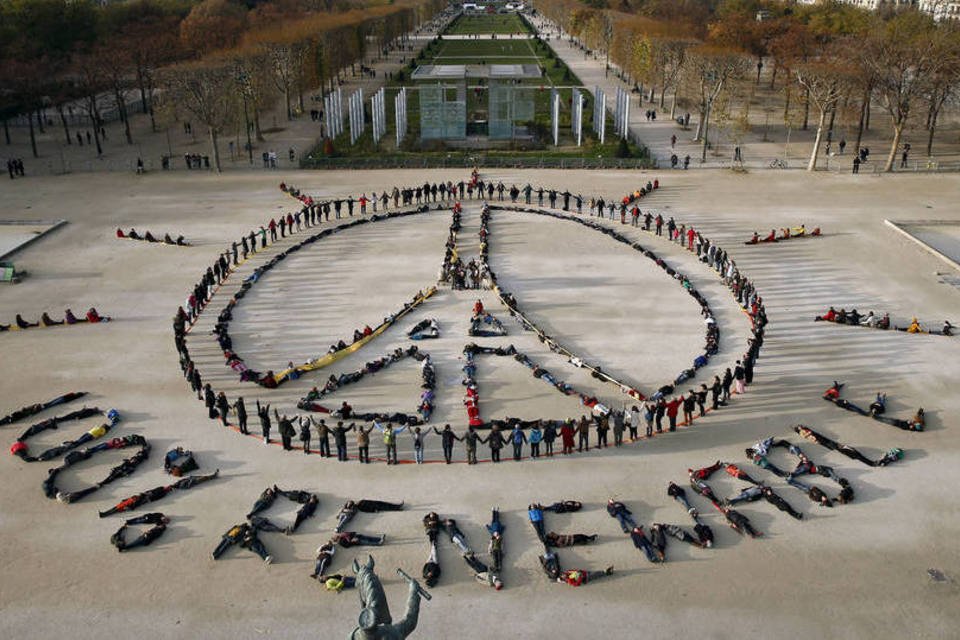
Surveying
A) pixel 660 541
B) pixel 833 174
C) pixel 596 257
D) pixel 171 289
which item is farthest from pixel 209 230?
pixel 833 174

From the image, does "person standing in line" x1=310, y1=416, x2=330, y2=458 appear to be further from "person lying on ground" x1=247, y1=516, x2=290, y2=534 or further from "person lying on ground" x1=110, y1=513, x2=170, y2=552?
"person lying on ground" x1=110, y1=513, x2=170, y2=552

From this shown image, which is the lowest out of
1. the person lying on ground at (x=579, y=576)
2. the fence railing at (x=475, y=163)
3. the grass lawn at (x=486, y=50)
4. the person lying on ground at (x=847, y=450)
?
the person lying on ground at (x=579, y=576)

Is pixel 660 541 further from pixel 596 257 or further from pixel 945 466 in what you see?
pixel 596 257

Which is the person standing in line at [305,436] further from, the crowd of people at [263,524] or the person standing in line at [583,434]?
the person standing in line at [583,434]

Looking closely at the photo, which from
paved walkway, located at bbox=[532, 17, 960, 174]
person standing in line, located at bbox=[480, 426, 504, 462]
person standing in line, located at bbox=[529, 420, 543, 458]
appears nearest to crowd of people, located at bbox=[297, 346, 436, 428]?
→ person standing in line, located at bbox=[480, 426, 504, 462]

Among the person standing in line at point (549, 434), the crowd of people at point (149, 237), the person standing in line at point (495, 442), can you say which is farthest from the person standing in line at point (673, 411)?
the crowd of people at point (149, 237)

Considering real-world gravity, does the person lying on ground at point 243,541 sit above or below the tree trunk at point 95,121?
below
